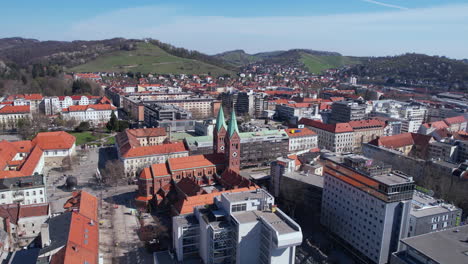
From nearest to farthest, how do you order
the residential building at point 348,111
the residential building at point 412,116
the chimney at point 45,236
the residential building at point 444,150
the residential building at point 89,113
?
the chimney at point 45,236
the residential building at point 444,150
the residential building at point 412,116
the residential building at point 348,111
the residential building at point 89,113

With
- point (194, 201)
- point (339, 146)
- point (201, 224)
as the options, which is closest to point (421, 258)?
point (201, 224)

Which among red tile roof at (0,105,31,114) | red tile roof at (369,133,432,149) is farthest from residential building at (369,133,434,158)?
red tile roof at (0,105,31,114)

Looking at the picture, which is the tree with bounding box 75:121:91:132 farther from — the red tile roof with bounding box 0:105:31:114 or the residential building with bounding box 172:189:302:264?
the residential building with bounding box 172:189:302:264

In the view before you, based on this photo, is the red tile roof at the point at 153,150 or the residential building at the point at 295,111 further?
the residential building at the point at 295,111

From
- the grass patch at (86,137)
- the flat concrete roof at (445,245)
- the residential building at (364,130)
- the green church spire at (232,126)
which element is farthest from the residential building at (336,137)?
the grass patch at (86,137)

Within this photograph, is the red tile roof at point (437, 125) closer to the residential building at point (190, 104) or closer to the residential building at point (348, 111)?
the residential building at point (348, 111)

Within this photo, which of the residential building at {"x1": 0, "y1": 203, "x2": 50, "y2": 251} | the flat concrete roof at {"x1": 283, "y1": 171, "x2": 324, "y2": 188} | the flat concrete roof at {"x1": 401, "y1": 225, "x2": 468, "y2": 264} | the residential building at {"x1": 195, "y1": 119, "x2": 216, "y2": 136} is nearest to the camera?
the flat concrete roof at {"x1": 401, "y1": 225, "x2": 468, "y2": 264}

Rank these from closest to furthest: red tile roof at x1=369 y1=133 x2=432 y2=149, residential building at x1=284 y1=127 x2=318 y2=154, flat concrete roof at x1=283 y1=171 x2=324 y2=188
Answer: flat concrete roof at x1=283 y1=171 x2=324 y2=188 → red tile roof at x1=369 y1=133 x2=432 y2=149 → residential building at x1=284 y1=127 x2=318 y2=154

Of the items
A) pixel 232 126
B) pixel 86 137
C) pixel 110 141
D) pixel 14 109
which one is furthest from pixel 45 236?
pixel 14 109
